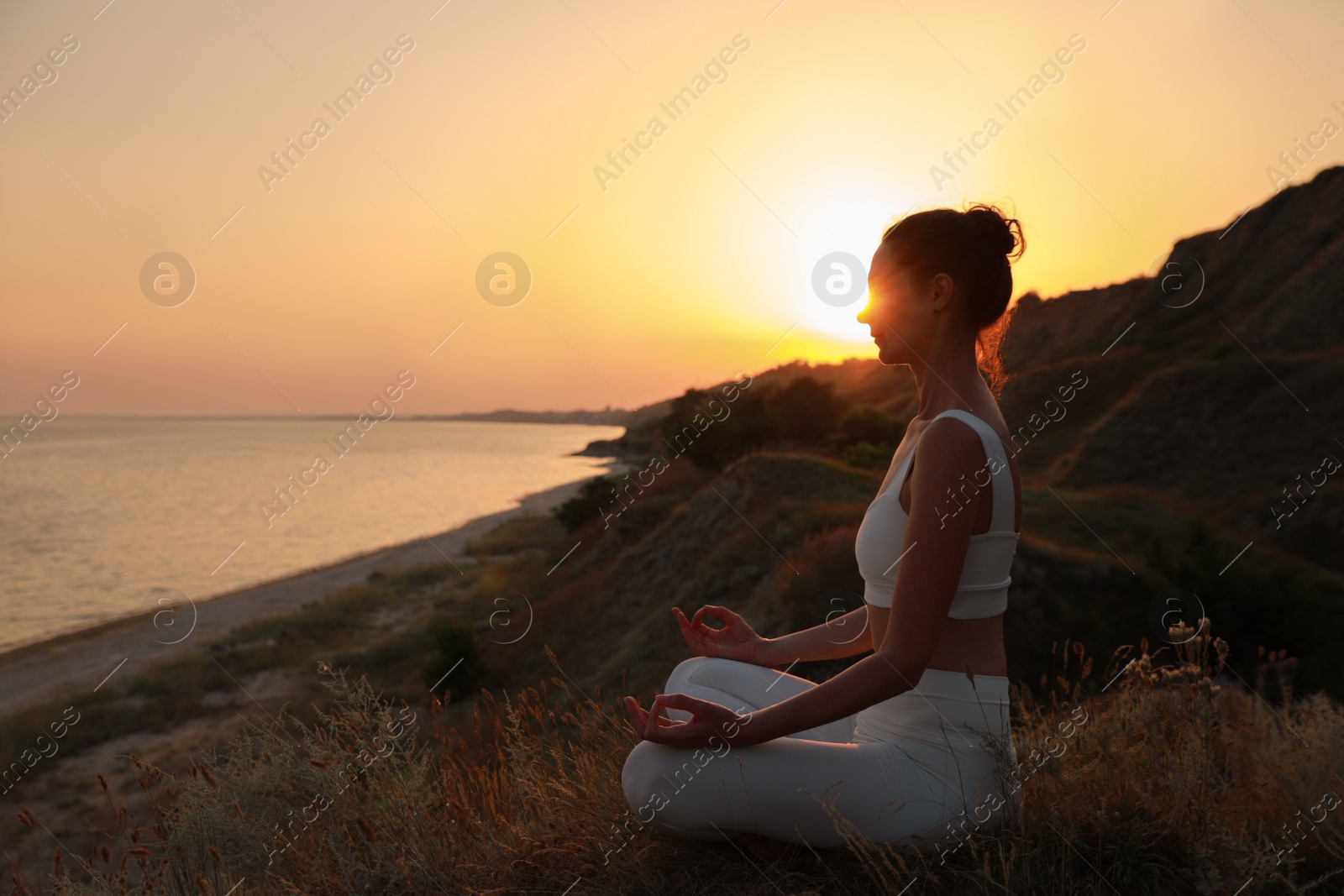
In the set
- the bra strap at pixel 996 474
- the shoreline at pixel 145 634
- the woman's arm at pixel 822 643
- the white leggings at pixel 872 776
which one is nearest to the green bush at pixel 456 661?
the shoreline at pixel 145 634

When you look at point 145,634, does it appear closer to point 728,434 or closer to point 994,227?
point 728,434

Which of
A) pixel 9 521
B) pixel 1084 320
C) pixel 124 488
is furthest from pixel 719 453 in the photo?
pixel 124 488

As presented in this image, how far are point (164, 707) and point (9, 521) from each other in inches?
1621

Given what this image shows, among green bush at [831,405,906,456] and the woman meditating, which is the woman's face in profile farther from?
green bush at [831,405,906,456]

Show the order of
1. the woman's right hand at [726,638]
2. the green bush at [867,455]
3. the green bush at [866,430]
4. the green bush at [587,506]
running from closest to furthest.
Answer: the woman's right hand at [726,638] → the green bush at [867,455] → the green bush at [866,430] → the green bush at [587,506]

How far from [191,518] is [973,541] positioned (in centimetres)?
5679

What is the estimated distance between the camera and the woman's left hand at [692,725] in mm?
1905

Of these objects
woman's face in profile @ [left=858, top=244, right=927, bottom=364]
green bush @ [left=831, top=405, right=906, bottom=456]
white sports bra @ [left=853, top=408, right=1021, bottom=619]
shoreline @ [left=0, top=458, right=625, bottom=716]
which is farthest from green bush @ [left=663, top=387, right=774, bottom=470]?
white sports bra @ [left=853, top=408, right=1021, bottom=619]

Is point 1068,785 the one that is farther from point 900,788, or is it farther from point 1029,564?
point 1029,564

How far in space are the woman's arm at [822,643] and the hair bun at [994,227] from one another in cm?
128

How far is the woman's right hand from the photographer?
108 inches

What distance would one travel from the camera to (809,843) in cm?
215

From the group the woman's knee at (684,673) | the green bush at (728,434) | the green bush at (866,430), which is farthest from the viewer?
the green bush at (728,434)

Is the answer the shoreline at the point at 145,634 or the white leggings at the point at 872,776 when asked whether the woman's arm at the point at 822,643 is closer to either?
the white leggings at the point at 872,776
